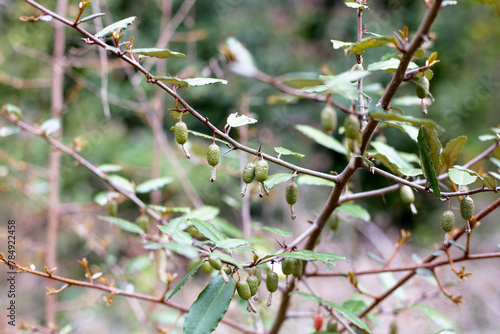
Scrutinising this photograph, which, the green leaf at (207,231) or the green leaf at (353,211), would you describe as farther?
the green leaf at (353,211)

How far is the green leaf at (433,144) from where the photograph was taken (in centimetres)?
40

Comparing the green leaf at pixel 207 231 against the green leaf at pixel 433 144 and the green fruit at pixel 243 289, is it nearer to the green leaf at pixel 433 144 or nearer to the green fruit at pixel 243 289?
the green fruit at pixel 243 289

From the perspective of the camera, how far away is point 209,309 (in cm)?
43

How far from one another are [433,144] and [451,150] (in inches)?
1.6

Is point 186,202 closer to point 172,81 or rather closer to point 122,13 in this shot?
point 122,13

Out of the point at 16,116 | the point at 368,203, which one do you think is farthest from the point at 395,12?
the point at 16,116

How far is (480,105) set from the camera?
3.06 meters

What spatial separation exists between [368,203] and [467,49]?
1465 millimetres

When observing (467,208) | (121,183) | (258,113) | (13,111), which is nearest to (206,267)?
(121,183)

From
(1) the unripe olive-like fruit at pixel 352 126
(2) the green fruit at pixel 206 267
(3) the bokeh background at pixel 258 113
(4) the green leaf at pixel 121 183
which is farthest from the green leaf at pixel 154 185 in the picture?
→ (3) the bokeh background at pixel 258 113

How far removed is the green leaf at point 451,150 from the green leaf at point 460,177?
0.01 metres

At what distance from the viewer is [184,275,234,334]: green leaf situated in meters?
0.41

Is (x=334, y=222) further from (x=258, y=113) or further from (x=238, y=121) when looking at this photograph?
(x=258, y=113)

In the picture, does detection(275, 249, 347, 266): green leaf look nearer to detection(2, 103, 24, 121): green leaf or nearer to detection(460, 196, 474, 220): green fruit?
detection(460, 196, 474, 220): green fruit
